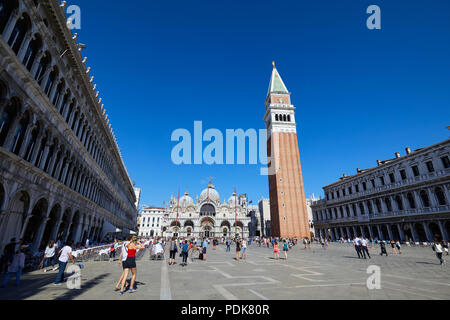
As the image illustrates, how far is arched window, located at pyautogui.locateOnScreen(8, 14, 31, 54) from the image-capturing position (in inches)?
378

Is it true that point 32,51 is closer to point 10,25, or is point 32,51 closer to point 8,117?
point 10,25

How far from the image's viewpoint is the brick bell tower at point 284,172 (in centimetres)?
5125

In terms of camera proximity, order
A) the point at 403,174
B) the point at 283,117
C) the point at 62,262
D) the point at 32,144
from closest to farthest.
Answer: the point at 62,262
the point at 32,144
the point at 403,174
the point at 283,117

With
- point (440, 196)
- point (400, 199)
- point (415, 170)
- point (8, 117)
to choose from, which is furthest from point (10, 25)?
point (400, 199)

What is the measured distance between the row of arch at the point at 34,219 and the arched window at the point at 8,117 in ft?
7.69

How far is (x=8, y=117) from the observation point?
32.1 feet

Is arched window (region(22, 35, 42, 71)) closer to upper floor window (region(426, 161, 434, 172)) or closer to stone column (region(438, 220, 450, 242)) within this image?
upper floor window (region(426, 161, 434, 172))

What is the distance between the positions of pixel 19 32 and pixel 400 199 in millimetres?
45932

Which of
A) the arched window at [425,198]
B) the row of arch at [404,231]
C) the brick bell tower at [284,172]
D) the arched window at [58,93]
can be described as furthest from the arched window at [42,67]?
the brick bell tower at [284,172]

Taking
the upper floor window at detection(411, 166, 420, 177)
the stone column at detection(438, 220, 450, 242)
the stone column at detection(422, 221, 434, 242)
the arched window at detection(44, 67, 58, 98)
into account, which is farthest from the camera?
the upper floor window at detection(411, 166, 420, 177)

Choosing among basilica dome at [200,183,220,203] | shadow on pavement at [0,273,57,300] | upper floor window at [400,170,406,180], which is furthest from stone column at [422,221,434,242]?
basilica dome at [200,183,220,203]
